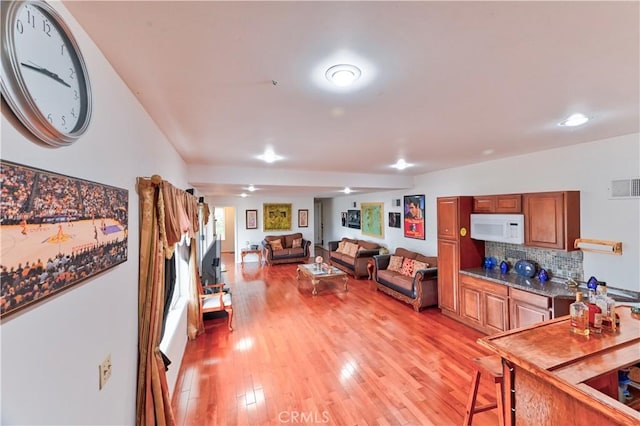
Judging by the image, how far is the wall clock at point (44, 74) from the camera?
0.69 metres

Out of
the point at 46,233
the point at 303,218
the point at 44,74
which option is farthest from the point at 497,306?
the point at 303,218

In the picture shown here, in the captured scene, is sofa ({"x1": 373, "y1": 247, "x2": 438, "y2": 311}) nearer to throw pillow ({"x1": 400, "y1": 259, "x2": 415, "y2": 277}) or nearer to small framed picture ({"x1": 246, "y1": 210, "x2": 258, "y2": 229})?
throw pillow ({"x1": 400, "y1": 259, "x2": 415, "y2": 277})

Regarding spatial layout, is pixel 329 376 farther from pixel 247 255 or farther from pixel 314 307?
pixel 247 255

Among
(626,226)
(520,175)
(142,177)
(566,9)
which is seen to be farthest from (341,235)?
(566,9)

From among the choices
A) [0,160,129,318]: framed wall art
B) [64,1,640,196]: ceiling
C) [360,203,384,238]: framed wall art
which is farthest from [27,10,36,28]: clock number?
[360,203,384,238]: framed wall art

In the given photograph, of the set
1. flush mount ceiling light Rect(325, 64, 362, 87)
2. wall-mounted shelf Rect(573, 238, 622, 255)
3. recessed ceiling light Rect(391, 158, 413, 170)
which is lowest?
wall-mounted shelf Rect(573, 238, 622, 255)

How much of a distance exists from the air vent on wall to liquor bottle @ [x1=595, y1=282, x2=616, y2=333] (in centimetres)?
160

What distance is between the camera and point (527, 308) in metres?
3.14

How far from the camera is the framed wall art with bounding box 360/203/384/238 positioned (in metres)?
7.20

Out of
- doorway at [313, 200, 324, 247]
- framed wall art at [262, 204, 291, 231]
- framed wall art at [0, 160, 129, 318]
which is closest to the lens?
framed wall art at [0, 160, 129, 318]

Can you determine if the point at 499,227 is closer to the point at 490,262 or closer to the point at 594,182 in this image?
the point at 490,262

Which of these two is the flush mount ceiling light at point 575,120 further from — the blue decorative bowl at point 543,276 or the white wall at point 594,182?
the blue decorative bowl at point 543,276

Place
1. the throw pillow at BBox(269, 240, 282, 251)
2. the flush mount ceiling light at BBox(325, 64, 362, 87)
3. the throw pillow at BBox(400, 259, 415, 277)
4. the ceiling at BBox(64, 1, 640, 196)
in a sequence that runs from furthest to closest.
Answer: the throw pillow at BBox(269, 240, 282, 251), the throw pillow at BBox(400, 259, 415, 277), the flush mount ceiling light at BBox(325, 64, 362, 87), the ceiling at BBox(64, 1, 640, 196)

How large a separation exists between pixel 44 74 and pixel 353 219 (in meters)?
8.39
